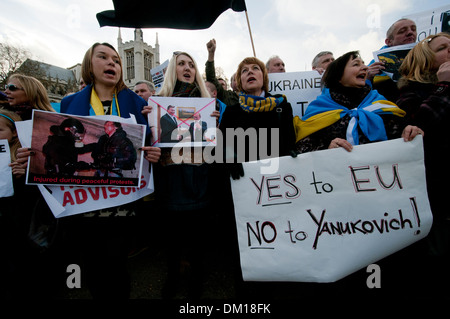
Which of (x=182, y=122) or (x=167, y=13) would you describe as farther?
(x=167, y=13)

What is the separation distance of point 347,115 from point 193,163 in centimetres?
134

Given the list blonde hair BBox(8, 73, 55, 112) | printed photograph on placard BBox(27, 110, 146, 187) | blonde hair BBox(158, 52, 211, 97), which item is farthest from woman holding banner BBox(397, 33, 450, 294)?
blonde hair BBox(8, 73, 55, 112)

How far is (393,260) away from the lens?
6.45 feet

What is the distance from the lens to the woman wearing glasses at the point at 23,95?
1.76m

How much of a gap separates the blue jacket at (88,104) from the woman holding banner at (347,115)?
1.36m

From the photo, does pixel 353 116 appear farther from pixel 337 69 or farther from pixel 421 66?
pixel 421 66

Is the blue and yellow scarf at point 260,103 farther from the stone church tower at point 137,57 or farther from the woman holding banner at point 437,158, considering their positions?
the stone church tower at point 137,57

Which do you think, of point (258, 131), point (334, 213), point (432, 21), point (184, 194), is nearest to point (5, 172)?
point (184, 194)

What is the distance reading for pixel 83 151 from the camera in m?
1.45

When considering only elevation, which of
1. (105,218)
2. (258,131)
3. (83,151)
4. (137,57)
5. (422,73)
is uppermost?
(137,57)

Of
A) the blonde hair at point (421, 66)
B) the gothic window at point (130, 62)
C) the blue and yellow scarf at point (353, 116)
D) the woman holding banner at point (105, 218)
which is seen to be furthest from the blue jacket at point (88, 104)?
the gothic window at point (130, 62)

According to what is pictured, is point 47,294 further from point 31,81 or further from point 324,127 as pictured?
point 324,127

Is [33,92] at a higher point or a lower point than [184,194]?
higher

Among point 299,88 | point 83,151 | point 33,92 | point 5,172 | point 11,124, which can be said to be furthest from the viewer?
point 299,88
